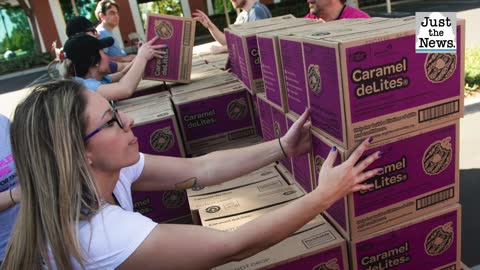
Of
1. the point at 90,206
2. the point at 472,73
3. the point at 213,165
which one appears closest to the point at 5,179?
the point at 90,206

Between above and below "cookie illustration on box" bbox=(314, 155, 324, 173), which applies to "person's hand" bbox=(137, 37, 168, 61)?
above

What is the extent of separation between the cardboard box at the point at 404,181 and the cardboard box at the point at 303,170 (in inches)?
6.6

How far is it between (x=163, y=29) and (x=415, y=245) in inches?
86.7

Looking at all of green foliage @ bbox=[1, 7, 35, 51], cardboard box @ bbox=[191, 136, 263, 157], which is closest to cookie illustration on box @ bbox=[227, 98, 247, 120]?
cardboard box @ bbox=[191, 136, 263, 157]

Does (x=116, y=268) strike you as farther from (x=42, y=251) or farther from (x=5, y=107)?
(x=5, y=107)

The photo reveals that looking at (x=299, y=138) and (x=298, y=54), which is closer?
(x=298, y=54)

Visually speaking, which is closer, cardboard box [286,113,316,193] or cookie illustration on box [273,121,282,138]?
cardboard box [286,113,316,193]

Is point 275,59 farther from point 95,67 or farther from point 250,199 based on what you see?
point 95,67

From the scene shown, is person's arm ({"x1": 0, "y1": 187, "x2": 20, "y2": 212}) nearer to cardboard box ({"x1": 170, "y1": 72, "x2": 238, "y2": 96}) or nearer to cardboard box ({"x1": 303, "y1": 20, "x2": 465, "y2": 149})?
cardboard box ({"x1": 303, "y1": 20, "x2": 465, "y2": 149})

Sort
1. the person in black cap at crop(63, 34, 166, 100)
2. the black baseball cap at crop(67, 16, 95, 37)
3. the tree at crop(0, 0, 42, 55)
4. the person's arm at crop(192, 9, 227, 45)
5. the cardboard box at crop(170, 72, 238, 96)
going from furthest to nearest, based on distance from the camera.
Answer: the tree at crop(0, 0, 42, 55), the person's arm at crop(192, 9, 227, 45), the black baseball cap at crop(67, 16, 95, 37), the cardboard box at crop(170, 72, 238, 96), the person in black cap at crop(63, 34, 166, 100)

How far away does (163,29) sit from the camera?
9.57 ft

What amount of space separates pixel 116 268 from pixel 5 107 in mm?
9844

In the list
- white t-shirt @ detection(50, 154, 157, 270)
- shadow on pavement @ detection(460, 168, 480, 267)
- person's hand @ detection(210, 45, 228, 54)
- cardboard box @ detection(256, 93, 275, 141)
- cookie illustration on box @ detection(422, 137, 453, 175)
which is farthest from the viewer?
person's hand @ detection(210, 45, 228, 54)

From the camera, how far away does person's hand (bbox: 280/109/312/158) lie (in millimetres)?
1543
